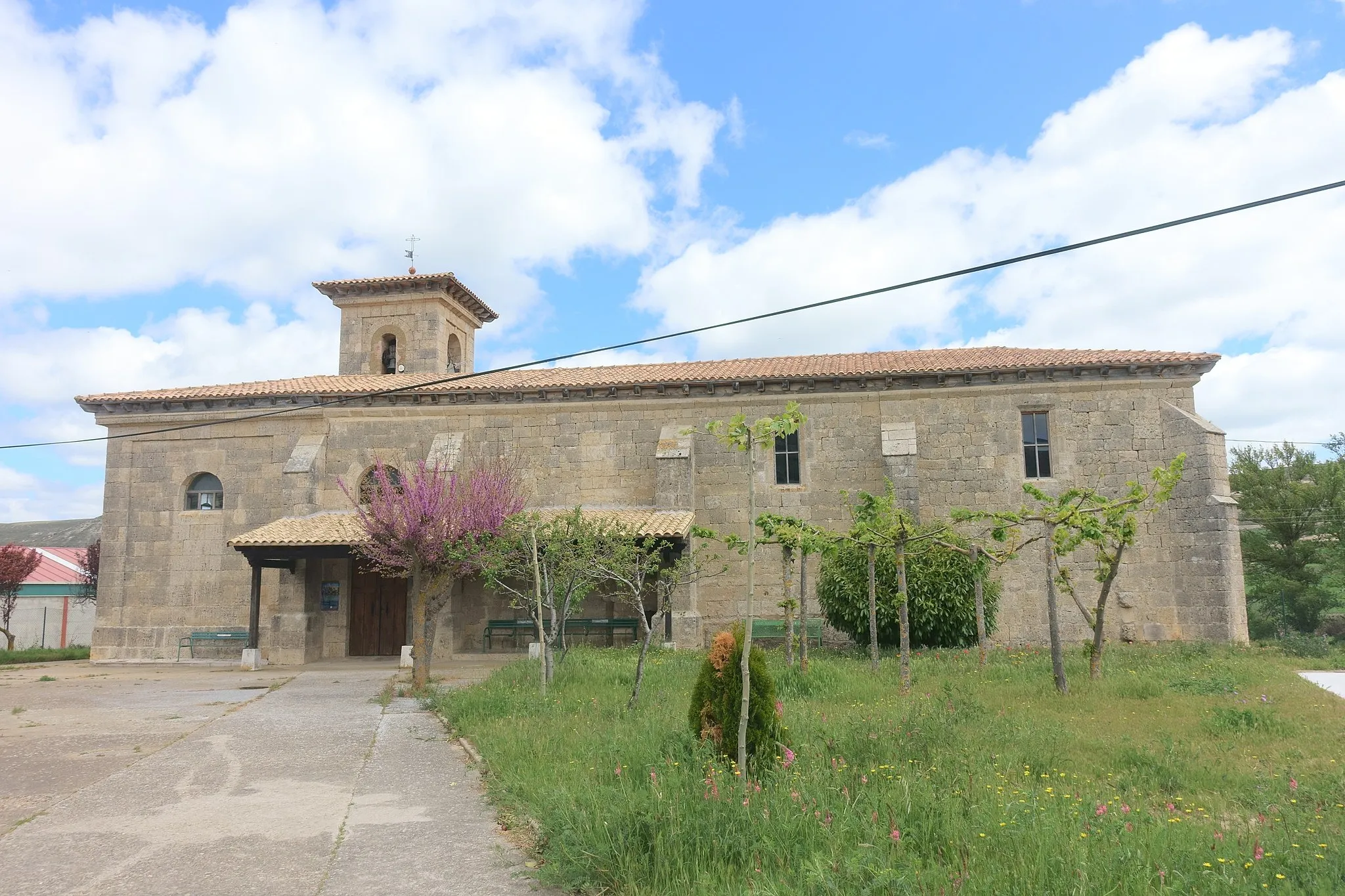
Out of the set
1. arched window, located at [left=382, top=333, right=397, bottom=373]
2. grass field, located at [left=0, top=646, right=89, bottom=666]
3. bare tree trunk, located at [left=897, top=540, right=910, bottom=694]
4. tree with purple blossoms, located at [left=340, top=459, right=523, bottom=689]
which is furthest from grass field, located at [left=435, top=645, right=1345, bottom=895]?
grass field, located at [left=0, top=646, right=89, bottom=666]

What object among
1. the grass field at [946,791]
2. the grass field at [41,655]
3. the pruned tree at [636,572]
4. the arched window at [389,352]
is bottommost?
the grass field at [41,655]

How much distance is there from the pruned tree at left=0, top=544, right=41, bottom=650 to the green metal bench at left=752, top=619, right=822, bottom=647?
71.8ft

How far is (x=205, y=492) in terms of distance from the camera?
20531 mm

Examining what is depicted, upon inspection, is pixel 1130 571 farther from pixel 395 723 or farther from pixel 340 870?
pixel 340 870

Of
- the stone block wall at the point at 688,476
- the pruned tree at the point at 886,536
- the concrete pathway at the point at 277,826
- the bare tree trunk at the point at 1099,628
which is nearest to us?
the concrete pathway at the point at 277,826

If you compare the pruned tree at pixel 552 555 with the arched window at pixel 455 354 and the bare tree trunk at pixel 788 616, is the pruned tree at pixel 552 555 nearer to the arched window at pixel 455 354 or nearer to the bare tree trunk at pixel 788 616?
the bare tree trunk at pixel 788 616

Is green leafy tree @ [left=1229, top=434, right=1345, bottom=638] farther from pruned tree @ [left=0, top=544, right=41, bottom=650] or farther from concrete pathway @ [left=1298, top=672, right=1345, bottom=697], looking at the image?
pruned tree @ [left=0, top=544, right=41, bottom=650]

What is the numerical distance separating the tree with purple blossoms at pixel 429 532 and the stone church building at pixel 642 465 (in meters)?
3.71

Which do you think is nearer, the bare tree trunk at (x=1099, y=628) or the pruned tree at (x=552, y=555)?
the bare tree trunk at (x=1099, y=628)

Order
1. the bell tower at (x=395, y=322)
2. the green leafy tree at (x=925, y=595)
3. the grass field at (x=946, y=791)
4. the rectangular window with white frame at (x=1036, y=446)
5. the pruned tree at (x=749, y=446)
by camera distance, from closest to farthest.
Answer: the grass field at (x=946, y=791) < the pruned tree at (x=749, y=446) < the green leafy tree at (x=925, y=595) < the rectangular window with white frame at (x=1036, y=446) < the bell tower at (x=395, y=322)

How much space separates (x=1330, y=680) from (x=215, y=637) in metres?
20.7

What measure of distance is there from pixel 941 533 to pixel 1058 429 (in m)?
6.12

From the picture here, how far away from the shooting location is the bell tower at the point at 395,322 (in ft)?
80.4

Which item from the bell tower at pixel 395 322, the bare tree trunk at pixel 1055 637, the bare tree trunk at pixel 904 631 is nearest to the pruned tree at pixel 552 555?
the bare tree trunk at pixel 904 631
